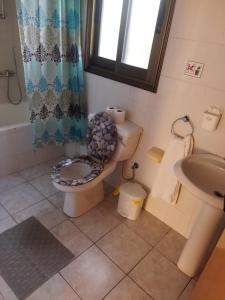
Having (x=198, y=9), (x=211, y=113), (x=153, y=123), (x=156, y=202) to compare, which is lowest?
(x=156, y=202)

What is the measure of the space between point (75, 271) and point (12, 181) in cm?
114

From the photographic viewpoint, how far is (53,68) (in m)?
1.99

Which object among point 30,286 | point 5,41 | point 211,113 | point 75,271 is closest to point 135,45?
point 211,113

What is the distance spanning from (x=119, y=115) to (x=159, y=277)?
123 cm

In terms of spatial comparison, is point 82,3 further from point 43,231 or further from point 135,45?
point 43,231

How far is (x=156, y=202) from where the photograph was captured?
201 cm

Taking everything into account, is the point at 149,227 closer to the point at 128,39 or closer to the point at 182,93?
the point at 182,93

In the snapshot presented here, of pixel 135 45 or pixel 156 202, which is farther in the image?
pixel 156 202

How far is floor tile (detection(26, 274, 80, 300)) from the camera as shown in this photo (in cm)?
137

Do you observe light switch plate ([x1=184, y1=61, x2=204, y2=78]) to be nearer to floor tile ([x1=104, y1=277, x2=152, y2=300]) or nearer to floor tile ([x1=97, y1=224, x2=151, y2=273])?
floor tile ([x1=97, y1=224, x2=151, y2=273])

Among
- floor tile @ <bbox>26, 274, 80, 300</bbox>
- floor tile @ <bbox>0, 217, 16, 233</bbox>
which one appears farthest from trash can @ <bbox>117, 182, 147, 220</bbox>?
floor tile @ <bbox>0, 217, 16, 233</bbox>

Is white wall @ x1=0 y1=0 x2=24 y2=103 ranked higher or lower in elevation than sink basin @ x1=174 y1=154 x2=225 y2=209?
higher

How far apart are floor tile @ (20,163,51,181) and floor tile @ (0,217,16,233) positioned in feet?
1.76

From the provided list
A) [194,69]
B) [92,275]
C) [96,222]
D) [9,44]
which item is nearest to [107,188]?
[96,222]
